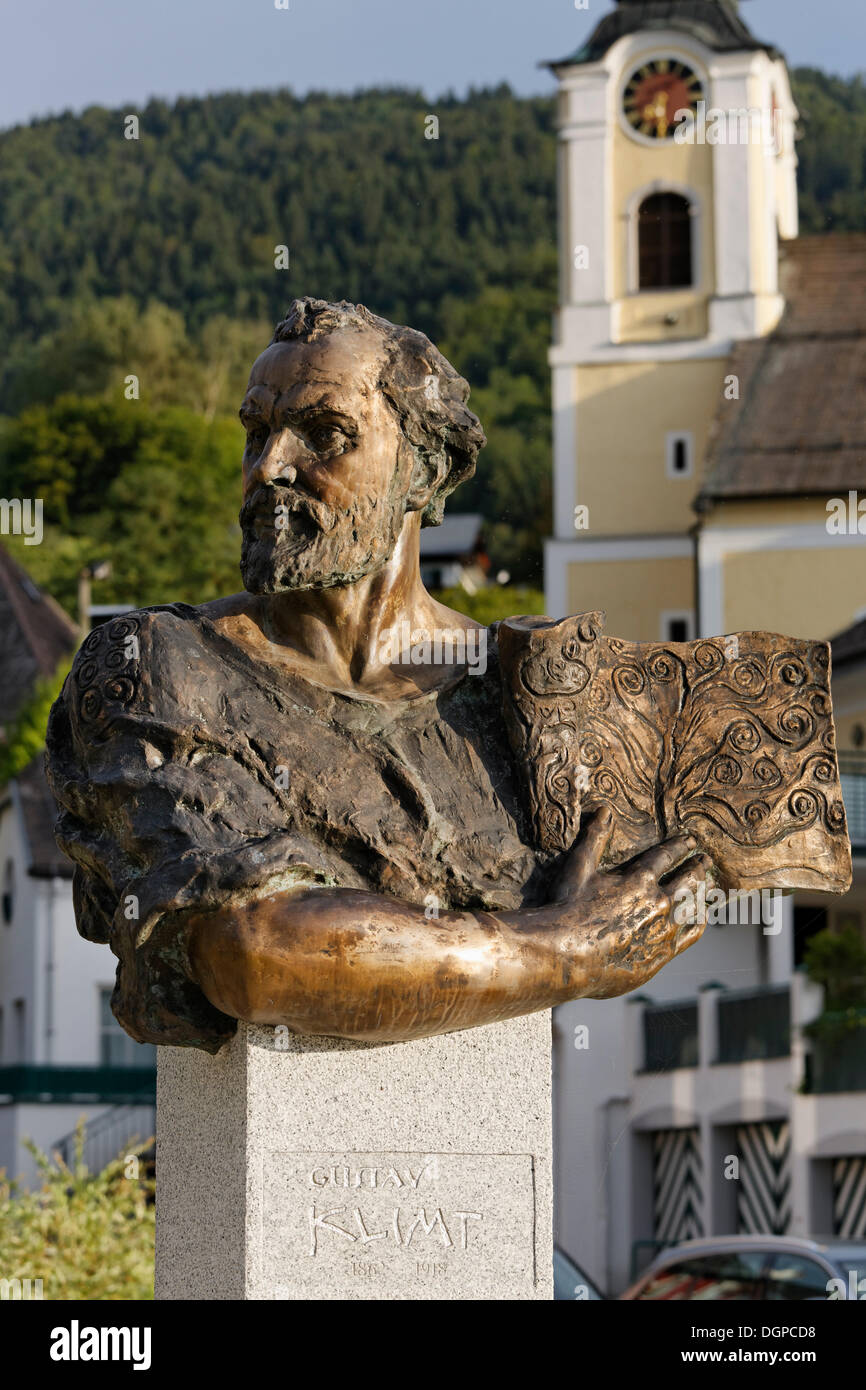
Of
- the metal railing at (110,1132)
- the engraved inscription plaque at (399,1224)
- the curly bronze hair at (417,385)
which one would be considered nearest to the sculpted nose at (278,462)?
the curly bronze hair at (417,385)

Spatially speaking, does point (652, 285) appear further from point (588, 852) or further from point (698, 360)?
point (588, 852)

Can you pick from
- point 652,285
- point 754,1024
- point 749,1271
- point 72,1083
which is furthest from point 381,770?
point 652,285

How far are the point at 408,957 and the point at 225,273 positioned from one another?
5812 cm

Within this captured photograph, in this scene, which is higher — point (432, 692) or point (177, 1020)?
point (432, 692)

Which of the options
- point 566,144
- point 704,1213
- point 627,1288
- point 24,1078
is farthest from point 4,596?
point 627,1288

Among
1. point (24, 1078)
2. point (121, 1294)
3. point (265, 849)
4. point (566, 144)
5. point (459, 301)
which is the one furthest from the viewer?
point (459, 301)

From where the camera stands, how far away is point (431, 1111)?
4.64 m

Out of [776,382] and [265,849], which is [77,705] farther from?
[776,382]

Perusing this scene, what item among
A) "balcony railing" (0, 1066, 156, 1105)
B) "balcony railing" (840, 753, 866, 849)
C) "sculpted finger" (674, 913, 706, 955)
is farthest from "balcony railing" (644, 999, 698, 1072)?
"balcony railing" (840, 753, 866, 849)

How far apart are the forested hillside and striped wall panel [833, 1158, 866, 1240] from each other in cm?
1885

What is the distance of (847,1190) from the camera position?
2202 cm

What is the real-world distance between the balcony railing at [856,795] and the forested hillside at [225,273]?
12665mm

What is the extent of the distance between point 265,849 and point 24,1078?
24449 millimetres

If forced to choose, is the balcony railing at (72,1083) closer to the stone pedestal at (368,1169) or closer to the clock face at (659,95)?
the clock face at (659,95)
